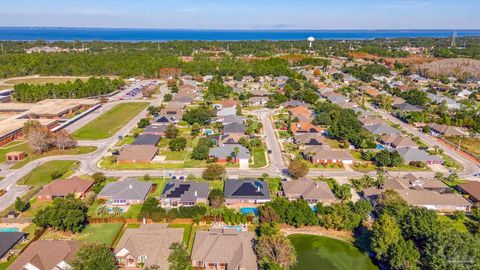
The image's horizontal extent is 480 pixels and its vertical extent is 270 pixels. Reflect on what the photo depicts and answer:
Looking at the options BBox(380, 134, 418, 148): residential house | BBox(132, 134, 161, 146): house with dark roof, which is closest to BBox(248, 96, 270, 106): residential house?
BBox(132, 134, 161, 146): house with dark roof

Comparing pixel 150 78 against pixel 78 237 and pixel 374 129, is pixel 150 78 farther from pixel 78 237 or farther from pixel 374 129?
pixel 78 237

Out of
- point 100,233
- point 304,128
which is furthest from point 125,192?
point 304,128

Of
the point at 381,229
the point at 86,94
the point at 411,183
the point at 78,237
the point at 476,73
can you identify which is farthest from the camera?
the point at 476,73

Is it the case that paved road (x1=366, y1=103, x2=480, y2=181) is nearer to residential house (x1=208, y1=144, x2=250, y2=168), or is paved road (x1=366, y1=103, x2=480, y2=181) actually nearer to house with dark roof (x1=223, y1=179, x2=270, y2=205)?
house with dark roof (x1=223, y1=179, x2=270, y2=205)

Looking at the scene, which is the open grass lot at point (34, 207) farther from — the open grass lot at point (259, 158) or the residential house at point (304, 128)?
the residential house at point (304, 128)

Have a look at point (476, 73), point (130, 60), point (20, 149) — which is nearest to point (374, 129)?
point (20, 149)

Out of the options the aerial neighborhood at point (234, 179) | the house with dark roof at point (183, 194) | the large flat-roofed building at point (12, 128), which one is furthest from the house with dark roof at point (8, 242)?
the large flat-roofed building at point (12, 128)
